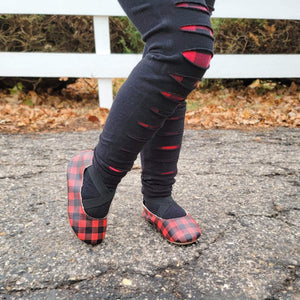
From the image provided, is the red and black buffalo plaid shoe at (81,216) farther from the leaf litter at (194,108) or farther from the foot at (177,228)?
the leaf litter at (194,108)

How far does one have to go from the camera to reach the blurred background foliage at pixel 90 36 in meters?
3.20

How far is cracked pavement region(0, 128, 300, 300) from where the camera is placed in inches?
32.8

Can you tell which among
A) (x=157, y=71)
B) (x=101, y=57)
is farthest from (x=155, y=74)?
(x=101, y=57)

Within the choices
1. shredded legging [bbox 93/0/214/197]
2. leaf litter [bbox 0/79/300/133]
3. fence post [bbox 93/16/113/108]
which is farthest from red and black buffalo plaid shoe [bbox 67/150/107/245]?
fence post [bbox 93/16/113/108]

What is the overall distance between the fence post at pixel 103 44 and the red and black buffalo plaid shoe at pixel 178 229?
222cm

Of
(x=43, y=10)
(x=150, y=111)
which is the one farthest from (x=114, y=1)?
(x=150, y=111)

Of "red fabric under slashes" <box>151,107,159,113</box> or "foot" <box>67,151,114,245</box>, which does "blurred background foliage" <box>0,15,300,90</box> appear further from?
"red fabric under slashes" <box>151,107,159,113</box>

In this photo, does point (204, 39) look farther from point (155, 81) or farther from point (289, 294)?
point (289, 294)

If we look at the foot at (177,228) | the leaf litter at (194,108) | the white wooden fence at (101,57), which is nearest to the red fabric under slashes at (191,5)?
the foot at (177,228)

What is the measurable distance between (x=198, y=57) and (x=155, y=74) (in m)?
0.10

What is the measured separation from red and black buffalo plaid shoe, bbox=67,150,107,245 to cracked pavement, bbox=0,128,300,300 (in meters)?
0.05


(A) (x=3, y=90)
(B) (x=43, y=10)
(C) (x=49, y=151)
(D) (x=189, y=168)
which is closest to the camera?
(D) (x=189, y=168)

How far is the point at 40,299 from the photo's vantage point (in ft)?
2.58

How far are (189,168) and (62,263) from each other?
3.34ft
